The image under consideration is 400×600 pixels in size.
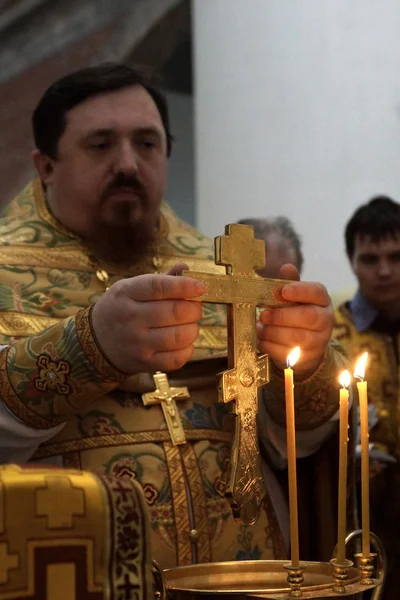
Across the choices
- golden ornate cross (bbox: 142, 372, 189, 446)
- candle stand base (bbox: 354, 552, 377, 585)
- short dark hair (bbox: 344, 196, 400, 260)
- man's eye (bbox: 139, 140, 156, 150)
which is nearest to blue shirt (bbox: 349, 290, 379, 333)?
short dark hair (bbox: 344, 196, 400, 260)

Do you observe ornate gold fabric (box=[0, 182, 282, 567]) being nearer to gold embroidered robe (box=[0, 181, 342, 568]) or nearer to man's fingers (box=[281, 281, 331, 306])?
gold embroidered robe (box=[0, 181, 342, 568])

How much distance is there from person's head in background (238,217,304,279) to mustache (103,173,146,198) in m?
0.83

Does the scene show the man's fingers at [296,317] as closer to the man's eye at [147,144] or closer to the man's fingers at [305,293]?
the man's fingers at [305,293]

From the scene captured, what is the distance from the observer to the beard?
2.12 m

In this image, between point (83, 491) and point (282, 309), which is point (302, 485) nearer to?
point (282, 309)

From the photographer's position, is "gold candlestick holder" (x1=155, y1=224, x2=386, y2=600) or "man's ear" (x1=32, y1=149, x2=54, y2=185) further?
"man's ear" (x1=32, y1=149, x2=54, y2=185)

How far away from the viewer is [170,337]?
1500 mm

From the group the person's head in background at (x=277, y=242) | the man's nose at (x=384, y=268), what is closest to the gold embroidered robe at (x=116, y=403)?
the person's head in background at (x=277, y=242)

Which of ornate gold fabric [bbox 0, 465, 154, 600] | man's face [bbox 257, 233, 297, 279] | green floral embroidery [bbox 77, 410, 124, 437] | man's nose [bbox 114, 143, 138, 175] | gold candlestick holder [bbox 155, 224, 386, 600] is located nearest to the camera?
ornate gold fabric [bbox 0, 465, 154, 600]

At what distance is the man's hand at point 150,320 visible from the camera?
1.47 m

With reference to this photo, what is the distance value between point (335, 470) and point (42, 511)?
1.07 meters

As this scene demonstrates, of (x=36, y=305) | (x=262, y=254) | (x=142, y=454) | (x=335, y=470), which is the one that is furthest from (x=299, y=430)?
(x=36, y=305)

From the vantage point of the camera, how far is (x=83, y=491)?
106 centimetres

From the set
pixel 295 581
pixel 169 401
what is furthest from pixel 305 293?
pixel 295 581
